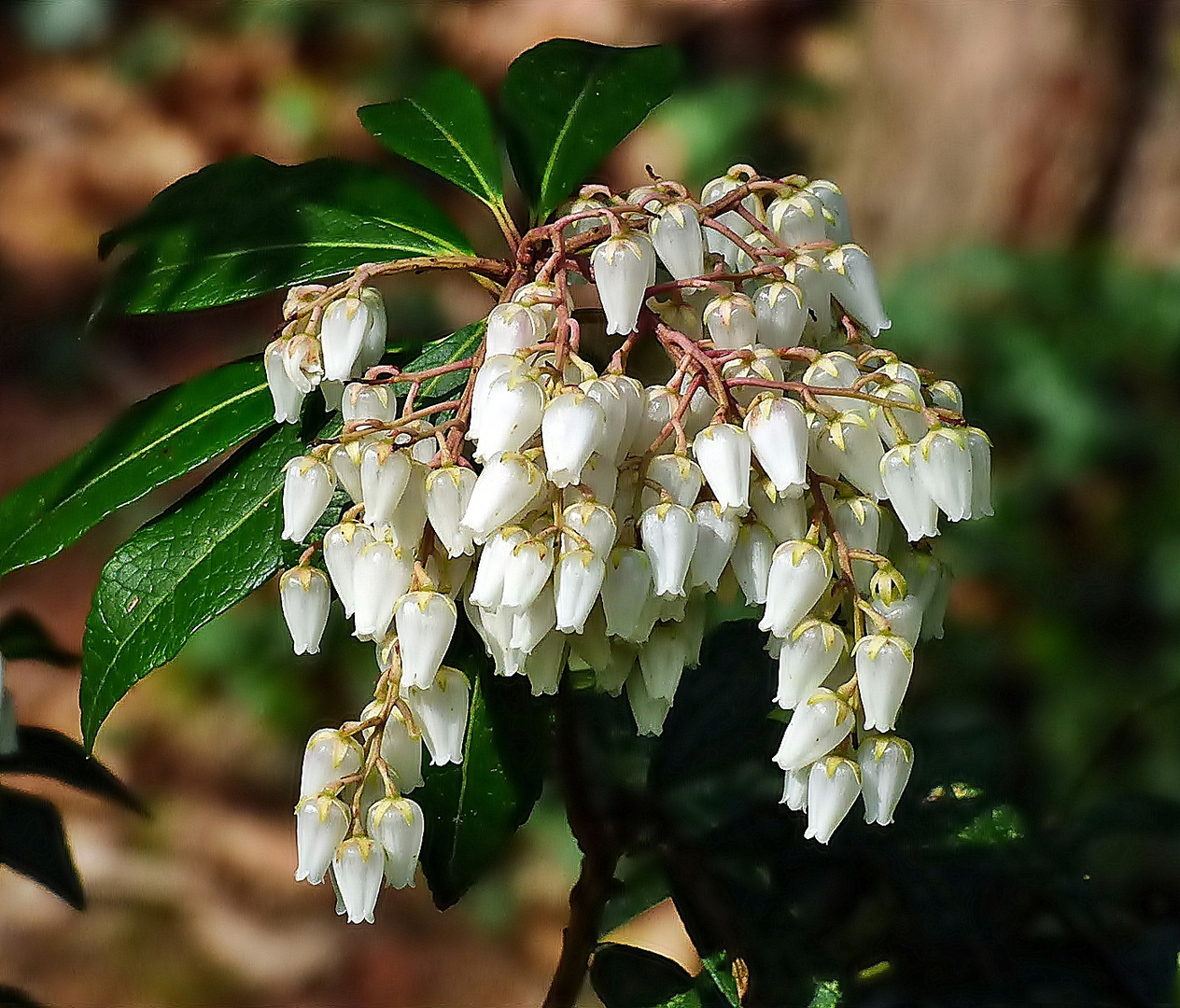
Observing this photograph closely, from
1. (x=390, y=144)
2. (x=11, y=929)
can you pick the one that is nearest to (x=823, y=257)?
(x=390, y=144)

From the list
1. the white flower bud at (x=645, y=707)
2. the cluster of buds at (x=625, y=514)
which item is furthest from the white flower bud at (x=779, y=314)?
the white flower bud at (x=645, y=707)

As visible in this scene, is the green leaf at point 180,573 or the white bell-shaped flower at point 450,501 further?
the green leaf at point 180,573

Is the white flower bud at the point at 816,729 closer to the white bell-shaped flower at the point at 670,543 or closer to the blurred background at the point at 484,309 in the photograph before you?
the white bell-shaped flower at the point at 670,543

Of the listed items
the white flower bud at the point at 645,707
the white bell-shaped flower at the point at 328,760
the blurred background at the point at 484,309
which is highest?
the white bell-shaped flower at the point at 328,760

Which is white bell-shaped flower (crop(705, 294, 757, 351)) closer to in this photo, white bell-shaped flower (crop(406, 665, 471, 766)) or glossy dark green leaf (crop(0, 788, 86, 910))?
white bell-shaped flower (crop(406, 665, 471, 766))

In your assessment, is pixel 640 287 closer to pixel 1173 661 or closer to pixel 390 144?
pixel 390 144

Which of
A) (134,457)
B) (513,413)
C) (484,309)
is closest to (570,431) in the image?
(513,413)

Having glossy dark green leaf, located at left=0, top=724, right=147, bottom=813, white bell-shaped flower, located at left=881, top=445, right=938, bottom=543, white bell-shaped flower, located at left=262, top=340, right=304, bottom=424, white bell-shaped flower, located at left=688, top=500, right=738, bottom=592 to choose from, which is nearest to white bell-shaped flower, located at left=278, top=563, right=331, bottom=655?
white bell-shaped flower, located at left=262, top=340, right=304, bottom=424

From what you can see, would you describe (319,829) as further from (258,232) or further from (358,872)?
(258,232)
